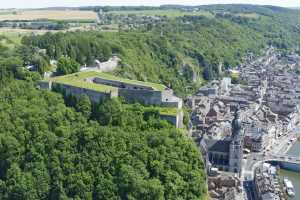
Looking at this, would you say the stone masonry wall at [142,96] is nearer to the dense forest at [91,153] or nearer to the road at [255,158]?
the dense forest at [91,153]

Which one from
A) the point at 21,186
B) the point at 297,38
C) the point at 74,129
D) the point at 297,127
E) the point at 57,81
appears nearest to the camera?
the point at 21,186

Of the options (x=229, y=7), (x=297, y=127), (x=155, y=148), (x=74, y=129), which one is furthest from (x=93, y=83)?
(x=229, y=7)

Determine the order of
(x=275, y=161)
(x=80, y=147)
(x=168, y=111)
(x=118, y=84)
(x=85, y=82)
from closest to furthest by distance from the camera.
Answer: (x=80, y=147) → (x=168, y=111) → (x=85, y=82) → (x=118, y=84) → (x=275, y=161)

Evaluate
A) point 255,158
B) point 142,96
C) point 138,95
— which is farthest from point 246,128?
point 138,95

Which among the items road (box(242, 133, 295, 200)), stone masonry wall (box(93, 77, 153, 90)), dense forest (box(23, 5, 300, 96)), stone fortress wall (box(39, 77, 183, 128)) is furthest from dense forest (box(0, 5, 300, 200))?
dense forest (box(23, 5, 300, 96))

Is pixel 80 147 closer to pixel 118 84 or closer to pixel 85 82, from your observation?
pixel 85 82

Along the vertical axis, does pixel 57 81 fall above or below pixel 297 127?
above

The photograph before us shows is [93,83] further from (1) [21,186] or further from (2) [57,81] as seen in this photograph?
(1) [21,186]
